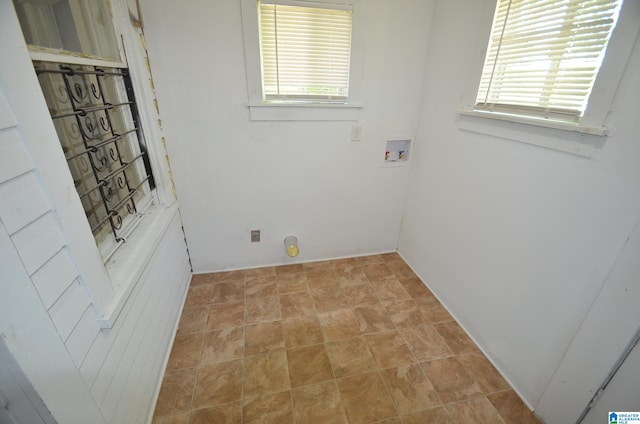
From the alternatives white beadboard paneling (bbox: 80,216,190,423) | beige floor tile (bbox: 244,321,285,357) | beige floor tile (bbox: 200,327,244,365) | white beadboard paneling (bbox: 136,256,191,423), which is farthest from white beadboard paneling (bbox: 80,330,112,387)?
beige floor tile (bbox: 244,321,285,357)

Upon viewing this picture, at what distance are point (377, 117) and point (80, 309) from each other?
2.11 m

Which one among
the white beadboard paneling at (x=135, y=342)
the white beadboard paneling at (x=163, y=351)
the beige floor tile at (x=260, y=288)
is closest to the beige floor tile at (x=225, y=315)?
the beige floor tile at (x=260, y=288)

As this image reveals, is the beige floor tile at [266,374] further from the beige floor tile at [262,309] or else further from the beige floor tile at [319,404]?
the beige floor tile at [262,309]

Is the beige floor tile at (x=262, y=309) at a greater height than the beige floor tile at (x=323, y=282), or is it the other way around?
the beige floor tile at (x=323, y=282)

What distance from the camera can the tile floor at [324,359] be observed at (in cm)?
140

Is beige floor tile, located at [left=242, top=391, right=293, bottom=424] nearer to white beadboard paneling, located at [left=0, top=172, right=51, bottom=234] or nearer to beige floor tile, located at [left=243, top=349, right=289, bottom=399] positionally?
beige floor tile, located at [left=243, top=349, right=289, bottom=399]

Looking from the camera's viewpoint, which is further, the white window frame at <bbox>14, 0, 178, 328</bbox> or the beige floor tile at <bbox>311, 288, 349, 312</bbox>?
the beige floor tile at <bbox>311, 288, 349, 312</bbox>

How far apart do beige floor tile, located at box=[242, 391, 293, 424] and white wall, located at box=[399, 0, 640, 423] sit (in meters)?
1.27

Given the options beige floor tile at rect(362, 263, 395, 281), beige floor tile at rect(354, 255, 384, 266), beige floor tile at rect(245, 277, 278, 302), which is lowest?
beige floor tile at rect(245, 277, 278, 302)

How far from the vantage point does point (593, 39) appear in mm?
1060

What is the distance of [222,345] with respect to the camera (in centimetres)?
174

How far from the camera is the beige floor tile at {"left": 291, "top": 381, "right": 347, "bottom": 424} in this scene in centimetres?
137

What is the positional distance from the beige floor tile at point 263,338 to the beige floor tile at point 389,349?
59 centimetres

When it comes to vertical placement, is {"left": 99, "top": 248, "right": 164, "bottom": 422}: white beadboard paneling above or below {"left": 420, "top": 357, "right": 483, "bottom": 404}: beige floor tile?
above
